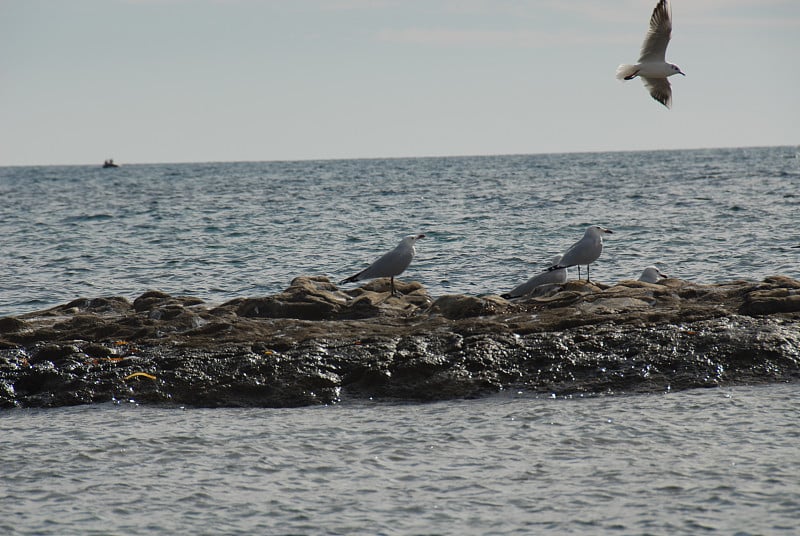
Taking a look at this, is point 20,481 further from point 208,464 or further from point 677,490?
point 677,490

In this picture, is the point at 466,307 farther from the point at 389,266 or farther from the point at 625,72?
the point at 625,72

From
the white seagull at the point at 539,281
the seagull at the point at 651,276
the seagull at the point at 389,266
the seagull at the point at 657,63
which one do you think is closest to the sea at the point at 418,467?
the white seagull at the point at 539,281

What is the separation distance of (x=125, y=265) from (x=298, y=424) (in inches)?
535

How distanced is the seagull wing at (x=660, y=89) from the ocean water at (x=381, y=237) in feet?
10.8

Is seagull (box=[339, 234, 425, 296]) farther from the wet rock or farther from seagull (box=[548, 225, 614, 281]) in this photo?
the wet rock

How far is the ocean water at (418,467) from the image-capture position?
201 inches

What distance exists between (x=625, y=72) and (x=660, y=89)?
1.89 ft

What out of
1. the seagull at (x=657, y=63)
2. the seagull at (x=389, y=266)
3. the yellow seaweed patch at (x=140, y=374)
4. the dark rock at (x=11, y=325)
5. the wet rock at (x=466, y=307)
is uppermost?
the seagull at (x=657, y=63)

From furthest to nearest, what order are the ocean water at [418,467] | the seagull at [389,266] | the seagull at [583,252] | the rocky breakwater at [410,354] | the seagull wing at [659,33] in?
the seagull wing at [659,33] < the seagull at [583,252] < the seagull at [389,266] < the rocky breakwater at [410,354] < the ocean water at [418,467]

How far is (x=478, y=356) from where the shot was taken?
778 cm

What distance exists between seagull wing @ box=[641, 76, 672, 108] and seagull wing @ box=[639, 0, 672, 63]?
355 mm

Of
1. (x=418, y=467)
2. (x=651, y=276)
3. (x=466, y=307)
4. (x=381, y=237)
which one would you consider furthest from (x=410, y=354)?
(x=381, y=237)

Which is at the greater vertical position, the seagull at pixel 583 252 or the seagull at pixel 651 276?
the seagull at pixel 583 252

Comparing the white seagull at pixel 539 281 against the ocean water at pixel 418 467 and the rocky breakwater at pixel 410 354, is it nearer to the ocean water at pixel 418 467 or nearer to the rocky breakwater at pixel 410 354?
the rocky breakwater at pixel 410 354
